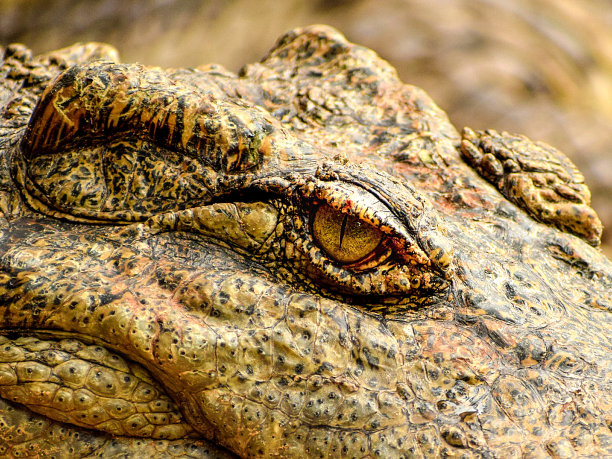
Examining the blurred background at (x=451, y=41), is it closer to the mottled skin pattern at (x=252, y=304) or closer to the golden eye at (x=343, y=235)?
the mottled skin pattern at (x=252, y=304)

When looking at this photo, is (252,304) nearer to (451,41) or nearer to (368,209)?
(368,209)

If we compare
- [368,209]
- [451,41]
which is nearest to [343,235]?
[368,209]

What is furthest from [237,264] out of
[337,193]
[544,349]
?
[544,349]

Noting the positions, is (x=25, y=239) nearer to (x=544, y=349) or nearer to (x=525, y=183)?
(x=544, y=349)

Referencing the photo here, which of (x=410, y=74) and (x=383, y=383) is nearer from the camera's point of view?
(x=383, y=383)

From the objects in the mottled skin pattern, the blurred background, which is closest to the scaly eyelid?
the mottled skin pattern

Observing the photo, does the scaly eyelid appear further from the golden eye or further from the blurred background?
the blurred background

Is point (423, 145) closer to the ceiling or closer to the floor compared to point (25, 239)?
closer to the ceiling
